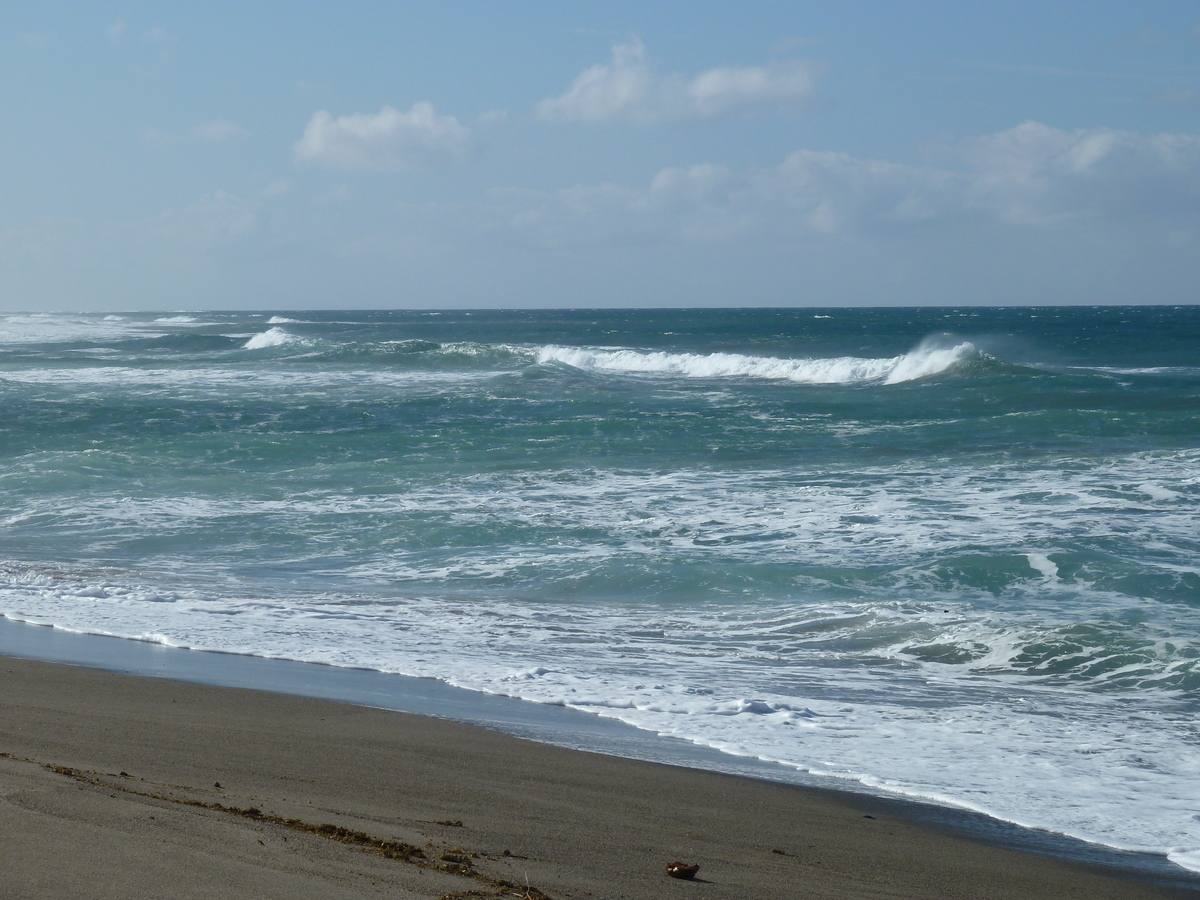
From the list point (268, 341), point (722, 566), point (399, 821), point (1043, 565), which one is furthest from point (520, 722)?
point (268, 341)

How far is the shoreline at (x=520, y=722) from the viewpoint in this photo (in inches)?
158

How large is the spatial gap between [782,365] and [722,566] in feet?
85.8

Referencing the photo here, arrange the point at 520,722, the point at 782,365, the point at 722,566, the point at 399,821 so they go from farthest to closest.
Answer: the point at 782,365 < the point at 722,566 < the point at 520,722 < the point at 399,821

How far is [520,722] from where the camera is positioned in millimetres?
5527

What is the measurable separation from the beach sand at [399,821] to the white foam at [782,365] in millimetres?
27132

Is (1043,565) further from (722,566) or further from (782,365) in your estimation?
(782,365)

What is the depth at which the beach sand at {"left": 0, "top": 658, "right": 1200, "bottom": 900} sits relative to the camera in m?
2.93

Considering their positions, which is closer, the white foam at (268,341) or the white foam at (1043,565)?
the white foam at (1043,565)

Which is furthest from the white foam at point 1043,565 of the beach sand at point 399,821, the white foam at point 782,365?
the white foam at point 782,365

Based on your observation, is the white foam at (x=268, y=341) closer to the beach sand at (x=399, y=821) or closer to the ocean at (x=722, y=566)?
the ocean at (x=722, y=566)

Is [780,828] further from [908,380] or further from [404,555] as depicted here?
[908,380]

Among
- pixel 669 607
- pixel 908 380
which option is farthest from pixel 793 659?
pixel 908 380

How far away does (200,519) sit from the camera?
12.0 metres

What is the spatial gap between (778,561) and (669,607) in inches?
64.1
